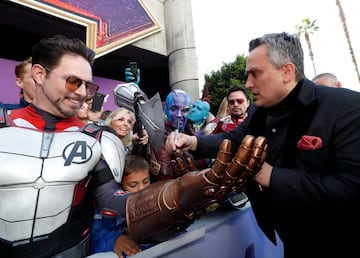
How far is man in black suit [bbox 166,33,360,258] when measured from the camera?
1.04 metres

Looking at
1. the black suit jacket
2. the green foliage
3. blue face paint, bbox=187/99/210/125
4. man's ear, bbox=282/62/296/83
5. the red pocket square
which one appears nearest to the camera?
the black suit jacket

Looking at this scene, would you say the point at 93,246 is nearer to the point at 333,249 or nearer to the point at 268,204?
the point at 268,204

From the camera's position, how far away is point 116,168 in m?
1.17

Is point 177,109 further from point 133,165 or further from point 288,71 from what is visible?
point 288,71

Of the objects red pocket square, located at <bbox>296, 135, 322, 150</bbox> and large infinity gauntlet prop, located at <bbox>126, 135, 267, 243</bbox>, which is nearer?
large infinity gauntlet prop, located at <bbox>126, 135, 267, 243</bbox>

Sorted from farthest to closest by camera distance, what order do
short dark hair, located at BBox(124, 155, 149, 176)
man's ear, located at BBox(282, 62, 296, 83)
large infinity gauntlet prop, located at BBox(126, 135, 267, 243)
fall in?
short dark hair, located at BBox(124, 155, 149, 176) → man's ear, located at BBox(282, 62, 296, 83) → large infinity gauntlet prop, located at BBox(126, 135, 267, 243)

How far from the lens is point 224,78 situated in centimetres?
1392

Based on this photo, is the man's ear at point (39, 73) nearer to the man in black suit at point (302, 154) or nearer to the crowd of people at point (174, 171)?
the crowd of people at point (174, 171)

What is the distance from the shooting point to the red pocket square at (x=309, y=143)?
114cm

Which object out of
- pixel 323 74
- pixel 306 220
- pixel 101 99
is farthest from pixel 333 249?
pixel 323 74

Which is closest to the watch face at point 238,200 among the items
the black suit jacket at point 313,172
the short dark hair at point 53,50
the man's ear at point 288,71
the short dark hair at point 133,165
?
the black suit jacket at point 313,172

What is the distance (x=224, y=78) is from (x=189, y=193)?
13.6 meters

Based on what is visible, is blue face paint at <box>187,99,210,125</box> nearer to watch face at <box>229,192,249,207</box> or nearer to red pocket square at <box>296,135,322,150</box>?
watch face at <box>229,192,249,207</box>

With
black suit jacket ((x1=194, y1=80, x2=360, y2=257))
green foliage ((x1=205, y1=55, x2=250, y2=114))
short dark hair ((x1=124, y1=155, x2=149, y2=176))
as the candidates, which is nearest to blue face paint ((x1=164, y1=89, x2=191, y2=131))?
short dark hair ((x1=124, y1=155, x2=149, y2=176))
